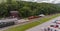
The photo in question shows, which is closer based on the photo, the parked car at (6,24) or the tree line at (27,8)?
the parked car at (6,24)

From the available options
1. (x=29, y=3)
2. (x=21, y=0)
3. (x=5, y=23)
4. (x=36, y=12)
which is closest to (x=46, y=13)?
(x=36, y=12)

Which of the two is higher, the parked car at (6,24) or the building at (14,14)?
the building at (14,14)

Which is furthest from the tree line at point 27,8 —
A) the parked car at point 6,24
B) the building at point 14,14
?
the parked car at point 6,24

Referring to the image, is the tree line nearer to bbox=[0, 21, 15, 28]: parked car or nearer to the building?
the building

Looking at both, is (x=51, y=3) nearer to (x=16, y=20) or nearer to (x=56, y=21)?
(x=56, y=21)

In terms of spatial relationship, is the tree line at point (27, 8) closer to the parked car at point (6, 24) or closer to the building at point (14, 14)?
the building at point (14, 14)

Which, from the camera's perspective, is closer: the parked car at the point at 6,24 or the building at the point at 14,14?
the parked car at the point at 6,24

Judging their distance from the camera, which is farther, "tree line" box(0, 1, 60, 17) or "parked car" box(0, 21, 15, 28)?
"tree line" box(0, 1, 60, 17)

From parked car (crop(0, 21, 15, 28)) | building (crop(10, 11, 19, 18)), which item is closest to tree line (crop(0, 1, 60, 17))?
building (crop(10, 11, 19, 18))
